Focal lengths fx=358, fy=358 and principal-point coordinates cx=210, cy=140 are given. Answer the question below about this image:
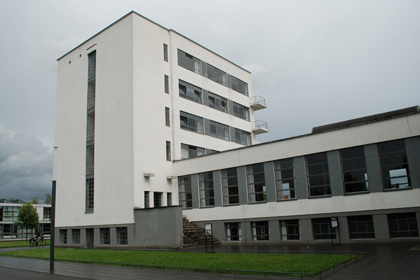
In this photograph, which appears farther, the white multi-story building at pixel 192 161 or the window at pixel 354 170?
the window at pixel 354 170

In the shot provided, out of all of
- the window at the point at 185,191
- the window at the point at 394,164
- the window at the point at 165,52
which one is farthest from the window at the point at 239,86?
the window at the point at 394,164

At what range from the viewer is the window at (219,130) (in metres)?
37.8

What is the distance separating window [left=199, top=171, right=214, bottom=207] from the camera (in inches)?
1144

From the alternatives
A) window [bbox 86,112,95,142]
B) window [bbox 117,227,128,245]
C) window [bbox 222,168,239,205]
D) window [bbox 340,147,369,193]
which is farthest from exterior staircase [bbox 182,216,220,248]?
window [bbox 86,112,95,142]

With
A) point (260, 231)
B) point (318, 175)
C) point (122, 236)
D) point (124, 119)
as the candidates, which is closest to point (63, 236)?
point (122, 236)

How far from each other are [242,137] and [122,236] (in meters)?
19.2

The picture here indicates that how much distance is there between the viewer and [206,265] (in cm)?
1428

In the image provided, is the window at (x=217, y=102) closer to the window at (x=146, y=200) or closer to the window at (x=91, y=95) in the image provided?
the window at (x=91, y=95)

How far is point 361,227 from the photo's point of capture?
2122cm

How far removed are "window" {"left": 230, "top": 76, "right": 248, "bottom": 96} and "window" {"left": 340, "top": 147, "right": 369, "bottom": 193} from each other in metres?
22.7

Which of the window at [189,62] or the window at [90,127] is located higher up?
the window at [189,62]

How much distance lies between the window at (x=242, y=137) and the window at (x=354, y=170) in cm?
1961

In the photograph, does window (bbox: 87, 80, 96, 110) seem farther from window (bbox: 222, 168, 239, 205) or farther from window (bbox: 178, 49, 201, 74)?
window (bbox: 222, 168, 239, 205)

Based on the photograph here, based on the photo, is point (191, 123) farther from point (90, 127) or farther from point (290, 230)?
point (290, 230)
